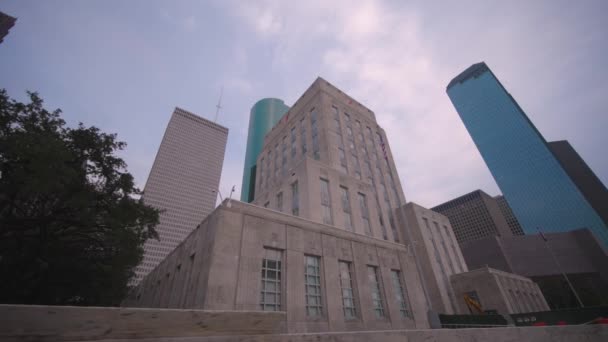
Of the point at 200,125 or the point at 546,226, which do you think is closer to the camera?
the point at 546,226

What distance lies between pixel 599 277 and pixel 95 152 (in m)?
112

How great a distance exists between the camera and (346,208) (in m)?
31.0

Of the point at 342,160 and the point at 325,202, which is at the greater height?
the point at 342,160

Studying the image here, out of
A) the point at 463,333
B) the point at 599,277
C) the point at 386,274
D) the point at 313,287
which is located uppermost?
the point at 599,277

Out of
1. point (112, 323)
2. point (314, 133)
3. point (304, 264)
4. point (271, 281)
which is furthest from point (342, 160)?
point (112, 323)

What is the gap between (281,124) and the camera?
178 ft

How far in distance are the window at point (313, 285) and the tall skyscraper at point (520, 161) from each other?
142437 mm

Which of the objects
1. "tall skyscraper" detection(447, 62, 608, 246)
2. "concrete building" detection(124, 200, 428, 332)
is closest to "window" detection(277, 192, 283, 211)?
"concrete building" detection(124, 200, 428, 332)

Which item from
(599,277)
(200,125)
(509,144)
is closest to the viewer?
(599,277)

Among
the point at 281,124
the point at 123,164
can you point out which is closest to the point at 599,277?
the point at 281,124

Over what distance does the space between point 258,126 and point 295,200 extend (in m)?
127

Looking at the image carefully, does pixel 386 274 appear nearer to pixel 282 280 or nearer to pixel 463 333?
pixel 282 280

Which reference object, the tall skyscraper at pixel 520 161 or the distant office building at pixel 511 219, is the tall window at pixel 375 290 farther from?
the distant office building at pixel 511 219

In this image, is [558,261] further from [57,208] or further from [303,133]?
[57,208]
